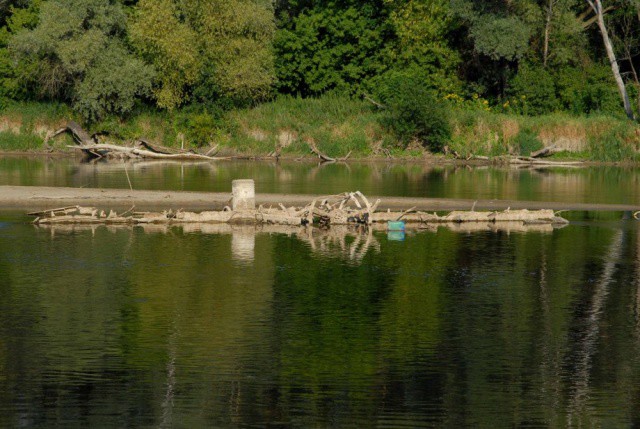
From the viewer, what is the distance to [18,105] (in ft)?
267

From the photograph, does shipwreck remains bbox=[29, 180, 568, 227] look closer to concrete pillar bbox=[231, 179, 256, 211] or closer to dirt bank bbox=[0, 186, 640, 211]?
concrete pillar bbox=[231, 179, 256, 211]

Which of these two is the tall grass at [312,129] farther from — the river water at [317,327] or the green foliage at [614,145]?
the river water at [317,327]

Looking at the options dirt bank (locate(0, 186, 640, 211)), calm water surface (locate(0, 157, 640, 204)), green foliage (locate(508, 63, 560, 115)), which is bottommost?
dirt bank (locate(0, 186, 640, 211))

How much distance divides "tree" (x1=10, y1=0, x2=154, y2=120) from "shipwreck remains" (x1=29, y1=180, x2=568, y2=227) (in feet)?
120

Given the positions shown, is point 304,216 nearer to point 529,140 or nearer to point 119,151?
point 529,140

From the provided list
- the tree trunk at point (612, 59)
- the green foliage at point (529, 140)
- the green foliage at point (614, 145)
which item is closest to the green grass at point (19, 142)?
the green foliage at point (529, 140)

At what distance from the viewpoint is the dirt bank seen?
43469 millimetres

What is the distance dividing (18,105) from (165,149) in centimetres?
1210

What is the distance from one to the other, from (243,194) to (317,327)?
16.2 meters

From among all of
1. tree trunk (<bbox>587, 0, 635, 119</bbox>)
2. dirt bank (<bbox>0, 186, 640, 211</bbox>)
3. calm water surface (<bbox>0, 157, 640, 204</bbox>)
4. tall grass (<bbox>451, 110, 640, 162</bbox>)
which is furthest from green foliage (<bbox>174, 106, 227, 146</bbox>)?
dirt bank (<bbox>0, 186, 640, 211</bbox>)

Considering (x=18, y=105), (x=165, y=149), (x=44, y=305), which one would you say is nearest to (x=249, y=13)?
(x=165, y=149)

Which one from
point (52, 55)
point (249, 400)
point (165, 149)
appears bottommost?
point (249, 400)

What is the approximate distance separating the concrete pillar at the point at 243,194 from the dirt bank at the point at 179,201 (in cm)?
441

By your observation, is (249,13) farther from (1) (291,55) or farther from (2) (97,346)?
(2) (97,346)
